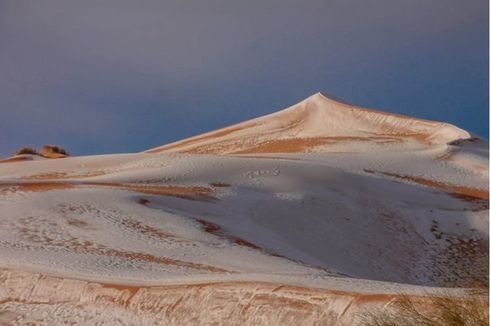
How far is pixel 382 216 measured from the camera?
100 ft

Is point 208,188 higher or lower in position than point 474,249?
higher

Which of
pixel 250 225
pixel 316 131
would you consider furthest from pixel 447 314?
pixel 316 131

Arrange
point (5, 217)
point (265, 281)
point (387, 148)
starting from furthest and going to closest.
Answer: point (387, 148) → point (5, 217) → point (265, 281)

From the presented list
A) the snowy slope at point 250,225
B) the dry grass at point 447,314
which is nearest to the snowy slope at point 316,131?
the snowy slope at point 250,225

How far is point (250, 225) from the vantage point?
81.9 feet

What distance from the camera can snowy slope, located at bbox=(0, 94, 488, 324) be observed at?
48.5 ft

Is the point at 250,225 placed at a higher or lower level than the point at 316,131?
lower

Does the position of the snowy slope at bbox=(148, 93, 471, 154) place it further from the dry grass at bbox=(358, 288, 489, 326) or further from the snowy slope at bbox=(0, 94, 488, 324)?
the dry grass at bbox=(358, 288, 489, 326)

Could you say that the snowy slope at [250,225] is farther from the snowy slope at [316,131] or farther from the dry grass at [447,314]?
the snowy slope at [316,131]

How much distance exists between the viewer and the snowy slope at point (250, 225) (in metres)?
14.8

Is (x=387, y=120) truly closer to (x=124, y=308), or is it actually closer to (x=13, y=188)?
(x=13, y=188)

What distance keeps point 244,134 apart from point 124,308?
44.5m

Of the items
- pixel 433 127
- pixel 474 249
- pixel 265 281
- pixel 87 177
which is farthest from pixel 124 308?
pixel 433 127

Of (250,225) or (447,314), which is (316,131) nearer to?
(250,225)
